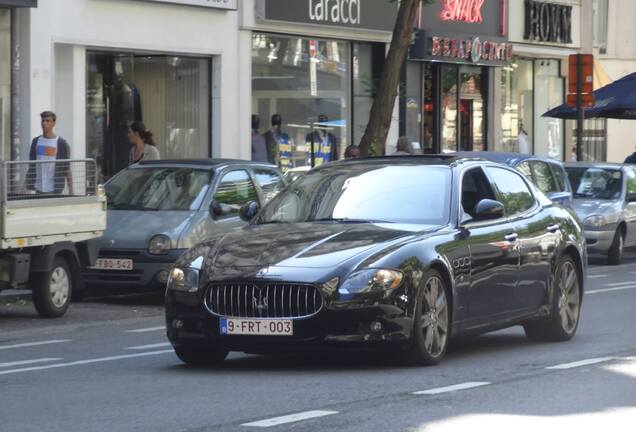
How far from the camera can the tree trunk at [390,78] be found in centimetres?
2589

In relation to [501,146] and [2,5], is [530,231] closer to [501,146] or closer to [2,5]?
[2,5]

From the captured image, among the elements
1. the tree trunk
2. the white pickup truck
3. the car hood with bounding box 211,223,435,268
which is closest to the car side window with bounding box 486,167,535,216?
the car hood with bounding box 211,223,435,268

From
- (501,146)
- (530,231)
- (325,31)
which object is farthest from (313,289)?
(501,146)

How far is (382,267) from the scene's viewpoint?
35.9 feet

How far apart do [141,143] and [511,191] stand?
42.7 feet

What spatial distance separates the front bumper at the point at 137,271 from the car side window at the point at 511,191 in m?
5.37

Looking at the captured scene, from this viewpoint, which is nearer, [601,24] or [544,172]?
[544,172]

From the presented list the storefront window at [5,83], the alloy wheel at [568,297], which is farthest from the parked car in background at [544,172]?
the alloy wheel at [568,297]

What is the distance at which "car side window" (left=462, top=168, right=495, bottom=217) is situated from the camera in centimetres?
1255

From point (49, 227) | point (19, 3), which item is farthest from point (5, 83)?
point (49, 227)

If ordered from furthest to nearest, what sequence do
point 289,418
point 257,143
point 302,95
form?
point 302,95
point 257,143
point 289,418

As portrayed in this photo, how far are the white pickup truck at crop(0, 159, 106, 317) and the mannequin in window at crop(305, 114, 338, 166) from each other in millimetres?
14466

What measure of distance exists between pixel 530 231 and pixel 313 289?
2.81 m

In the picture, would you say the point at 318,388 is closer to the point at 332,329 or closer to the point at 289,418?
the point at 332,329
